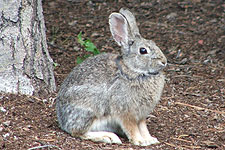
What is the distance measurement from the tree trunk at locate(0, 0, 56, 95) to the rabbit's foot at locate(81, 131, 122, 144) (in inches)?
47.0

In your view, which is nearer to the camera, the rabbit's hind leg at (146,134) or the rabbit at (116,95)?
the rabbit at (116,95)

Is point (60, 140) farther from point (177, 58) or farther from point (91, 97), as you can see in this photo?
point (177, 58)

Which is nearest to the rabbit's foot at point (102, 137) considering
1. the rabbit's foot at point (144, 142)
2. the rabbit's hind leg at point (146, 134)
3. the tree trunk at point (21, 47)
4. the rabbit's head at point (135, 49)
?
the rabbit's foot at point (144, 142)

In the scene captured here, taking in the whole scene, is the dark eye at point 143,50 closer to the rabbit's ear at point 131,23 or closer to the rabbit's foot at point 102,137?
the rabbit's ear at point 131,23

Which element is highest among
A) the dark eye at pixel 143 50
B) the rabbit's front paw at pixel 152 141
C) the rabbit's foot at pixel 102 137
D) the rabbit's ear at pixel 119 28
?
the rabbit's ear at pixel 119 28

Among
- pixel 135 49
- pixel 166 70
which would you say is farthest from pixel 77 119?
pixel 166 70

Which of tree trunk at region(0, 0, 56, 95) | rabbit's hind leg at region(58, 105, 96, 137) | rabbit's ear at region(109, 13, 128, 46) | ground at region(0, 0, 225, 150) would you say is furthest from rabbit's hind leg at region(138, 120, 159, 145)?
tree trunk at region(0, 0, 56, 95)

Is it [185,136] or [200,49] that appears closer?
[185,136]

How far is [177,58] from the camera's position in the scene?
27.1ft

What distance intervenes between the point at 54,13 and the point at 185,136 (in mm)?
5126

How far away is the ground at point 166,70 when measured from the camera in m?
5.29

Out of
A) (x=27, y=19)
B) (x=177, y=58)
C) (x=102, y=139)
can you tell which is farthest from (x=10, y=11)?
(x=177, y=58)

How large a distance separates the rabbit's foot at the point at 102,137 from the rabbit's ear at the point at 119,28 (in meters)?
1.11

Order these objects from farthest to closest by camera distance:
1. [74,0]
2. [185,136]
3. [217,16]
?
[74,0] → [217,16] → [185,136]
